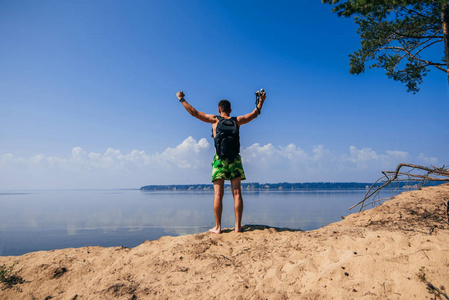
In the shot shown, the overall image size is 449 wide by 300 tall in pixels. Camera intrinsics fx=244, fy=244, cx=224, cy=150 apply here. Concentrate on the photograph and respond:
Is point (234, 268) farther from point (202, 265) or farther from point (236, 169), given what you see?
point (236, 169)

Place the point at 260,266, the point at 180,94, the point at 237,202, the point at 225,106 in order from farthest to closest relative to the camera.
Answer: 1. the point at 225,106
2. the point at 180,94
3. the point at 237,202
4. the point at 260,266

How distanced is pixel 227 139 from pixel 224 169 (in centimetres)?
53

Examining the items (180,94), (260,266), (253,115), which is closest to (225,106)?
(253,115)

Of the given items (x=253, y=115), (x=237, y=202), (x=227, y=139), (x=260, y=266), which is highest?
(x=253, y=115)

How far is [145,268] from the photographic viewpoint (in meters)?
3.33

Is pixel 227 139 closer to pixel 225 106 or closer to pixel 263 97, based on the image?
pixel 225 106

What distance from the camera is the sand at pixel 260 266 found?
2.40m

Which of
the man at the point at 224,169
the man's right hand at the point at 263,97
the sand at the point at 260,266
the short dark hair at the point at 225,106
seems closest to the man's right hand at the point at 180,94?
the man at the point at 224,169

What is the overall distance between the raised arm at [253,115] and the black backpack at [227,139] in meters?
0.19

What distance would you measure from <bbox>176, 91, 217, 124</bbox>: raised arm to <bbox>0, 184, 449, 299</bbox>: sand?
2.06 m

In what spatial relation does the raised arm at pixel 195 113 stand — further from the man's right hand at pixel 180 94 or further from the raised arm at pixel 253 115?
the raised arm at pixel 253 115

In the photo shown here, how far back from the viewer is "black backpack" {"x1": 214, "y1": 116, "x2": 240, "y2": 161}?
4.29 m

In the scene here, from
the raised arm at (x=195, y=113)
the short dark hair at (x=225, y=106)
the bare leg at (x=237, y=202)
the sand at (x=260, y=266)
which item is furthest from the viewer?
the short dark hair at (x=225, y=106)

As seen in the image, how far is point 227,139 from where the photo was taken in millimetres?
4293
